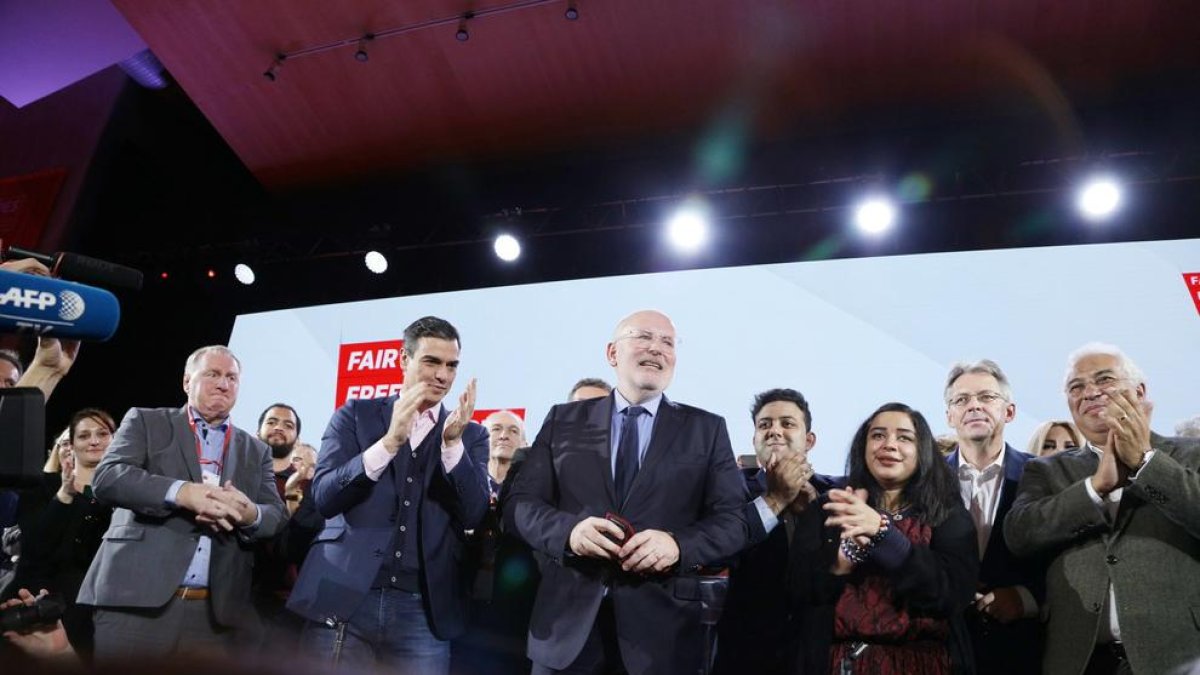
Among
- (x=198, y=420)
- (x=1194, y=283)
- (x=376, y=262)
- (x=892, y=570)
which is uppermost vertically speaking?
(x=376, y=262)

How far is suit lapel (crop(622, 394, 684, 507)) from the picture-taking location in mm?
2402

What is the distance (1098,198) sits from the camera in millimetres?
4797

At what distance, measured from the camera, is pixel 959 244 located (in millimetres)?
5105

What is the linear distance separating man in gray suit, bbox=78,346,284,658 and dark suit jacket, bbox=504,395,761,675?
1.14 meters

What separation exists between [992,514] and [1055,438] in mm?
892

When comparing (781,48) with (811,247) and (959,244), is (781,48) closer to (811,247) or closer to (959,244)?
(811,247)

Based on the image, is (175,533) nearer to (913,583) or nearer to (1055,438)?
(913,583)

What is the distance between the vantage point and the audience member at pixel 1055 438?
3650 millimetres

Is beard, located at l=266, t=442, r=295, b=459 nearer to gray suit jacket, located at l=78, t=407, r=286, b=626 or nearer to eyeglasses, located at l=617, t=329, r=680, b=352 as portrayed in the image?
gray suit jacket, located at l=78, t=407, r=286, b=626

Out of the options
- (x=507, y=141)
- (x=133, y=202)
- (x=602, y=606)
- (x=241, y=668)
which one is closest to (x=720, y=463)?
(x=602, y=606)

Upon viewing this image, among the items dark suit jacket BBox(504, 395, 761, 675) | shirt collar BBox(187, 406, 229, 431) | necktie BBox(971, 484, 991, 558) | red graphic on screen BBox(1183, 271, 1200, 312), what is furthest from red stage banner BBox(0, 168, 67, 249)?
red graphic on screen BBox(1183, 271, 1200, 312)

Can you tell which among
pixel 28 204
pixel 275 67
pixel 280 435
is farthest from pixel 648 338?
pixel 28 204

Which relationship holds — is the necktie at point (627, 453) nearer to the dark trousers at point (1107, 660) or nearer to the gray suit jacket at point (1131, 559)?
the gray suit jacket at point (1131, 559)

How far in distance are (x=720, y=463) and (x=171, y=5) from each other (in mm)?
4801
